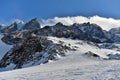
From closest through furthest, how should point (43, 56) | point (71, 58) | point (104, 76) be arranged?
point (104, 76), point (71, 58), point (43, 56)

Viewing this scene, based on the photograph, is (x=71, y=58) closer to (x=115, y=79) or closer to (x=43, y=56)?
(x=43, y=56)

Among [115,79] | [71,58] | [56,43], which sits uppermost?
[56,43]

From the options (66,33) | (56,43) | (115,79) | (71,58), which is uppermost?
(66,33)

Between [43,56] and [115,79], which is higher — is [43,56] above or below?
above

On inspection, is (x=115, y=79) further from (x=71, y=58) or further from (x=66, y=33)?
(x=66, y=33)

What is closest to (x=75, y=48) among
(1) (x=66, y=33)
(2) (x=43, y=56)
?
(2) (x=43, y=56)

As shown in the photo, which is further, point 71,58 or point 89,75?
point 71,58

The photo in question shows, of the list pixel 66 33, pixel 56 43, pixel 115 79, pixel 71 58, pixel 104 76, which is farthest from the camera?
pixel 66 33

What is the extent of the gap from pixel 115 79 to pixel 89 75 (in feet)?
14.8

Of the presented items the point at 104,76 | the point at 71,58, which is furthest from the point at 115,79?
the point at 71,58

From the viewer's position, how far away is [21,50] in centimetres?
8669

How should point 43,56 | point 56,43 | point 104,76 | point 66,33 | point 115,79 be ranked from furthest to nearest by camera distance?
1. point 66,33
2. point 56,43
3. point 43,56
4. point 104,76
5. point 115,79

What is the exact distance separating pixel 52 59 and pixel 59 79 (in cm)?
4149

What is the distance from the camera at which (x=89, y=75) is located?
3173 centimetres
